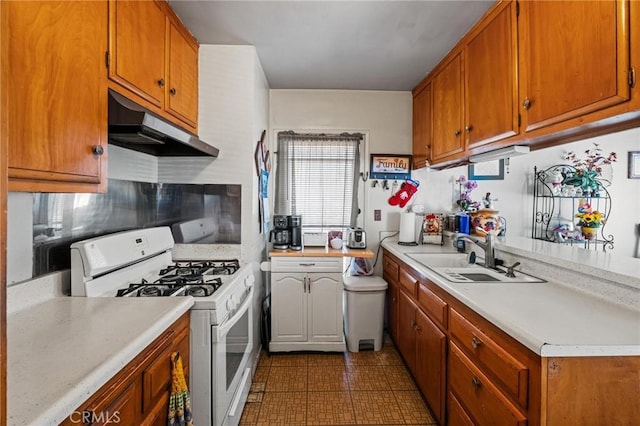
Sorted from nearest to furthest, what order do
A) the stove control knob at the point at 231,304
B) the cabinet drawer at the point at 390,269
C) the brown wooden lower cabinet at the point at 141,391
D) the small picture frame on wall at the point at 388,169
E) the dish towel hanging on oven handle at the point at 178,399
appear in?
the brown wooden lower cabinet at the point at 141,391, the dish towel hanging on oven handle at the point at 178,399, the stove control knob at the point at 231,304, the cabinet drawer at the point at 390,269, the small picture frame on wall at the point at 388,169

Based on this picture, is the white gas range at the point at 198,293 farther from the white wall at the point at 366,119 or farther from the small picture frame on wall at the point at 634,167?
Result: the small picture frame on wall at the point at 634,167

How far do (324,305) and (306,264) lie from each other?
380mm

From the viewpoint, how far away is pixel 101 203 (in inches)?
65.8

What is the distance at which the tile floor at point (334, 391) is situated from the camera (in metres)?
1.96

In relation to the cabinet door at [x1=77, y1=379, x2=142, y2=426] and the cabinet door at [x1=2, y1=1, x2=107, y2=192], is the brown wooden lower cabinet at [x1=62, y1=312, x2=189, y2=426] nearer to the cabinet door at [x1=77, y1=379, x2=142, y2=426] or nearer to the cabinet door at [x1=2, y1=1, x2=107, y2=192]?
the cabinet door at [x1=77, y1=379, x2=142, y2=426]

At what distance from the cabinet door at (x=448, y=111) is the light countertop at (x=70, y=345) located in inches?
78.1

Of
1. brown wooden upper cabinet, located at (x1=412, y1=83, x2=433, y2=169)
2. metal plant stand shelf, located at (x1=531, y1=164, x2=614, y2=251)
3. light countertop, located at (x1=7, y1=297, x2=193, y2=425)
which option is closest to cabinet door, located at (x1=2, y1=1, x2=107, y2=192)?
light countertop, located at (x1=7, y1=297, x2=193, y2=425)

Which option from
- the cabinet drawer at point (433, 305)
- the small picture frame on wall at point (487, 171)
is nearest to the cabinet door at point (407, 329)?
the cabinet drawer at point (433, 305)

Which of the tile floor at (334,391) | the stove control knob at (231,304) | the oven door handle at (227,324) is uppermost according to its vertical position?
the stove control knob at (231,304)

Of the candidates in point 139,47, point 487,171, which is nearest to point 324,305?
point 487,171

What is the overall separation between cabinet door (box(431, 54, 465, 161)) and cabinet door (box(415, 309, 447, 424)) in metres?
1.19

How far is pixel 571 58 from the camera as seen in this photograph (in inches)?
49.7

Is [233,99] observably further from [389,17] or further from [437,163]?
A: [437,163]

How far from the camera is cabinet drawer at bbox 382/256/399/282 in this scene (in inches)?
108
